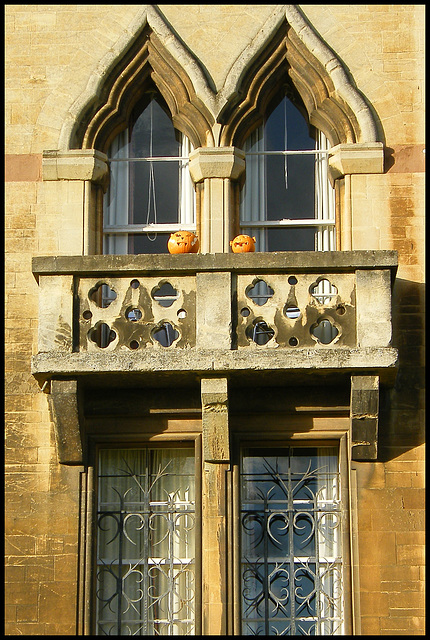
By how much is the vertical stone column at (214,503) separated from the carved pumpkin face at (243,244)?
1.37 m

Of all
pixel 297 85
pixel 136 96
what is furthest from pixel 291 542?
pixel 136 96

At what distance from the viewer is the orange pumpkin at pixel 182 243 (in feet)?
46.5

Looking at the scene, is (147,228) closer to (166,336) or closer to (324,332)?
(166,336)

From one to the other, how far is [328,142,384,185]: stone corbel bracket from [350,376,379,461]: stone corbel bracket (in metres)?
2.45

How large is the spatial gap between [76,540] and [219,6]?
19.1 ft

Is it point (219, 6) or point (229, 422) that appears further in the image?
point (219, 6)

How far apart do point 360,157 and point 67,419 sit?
3983 mm

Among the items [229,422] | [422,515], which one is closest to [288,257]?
[229,422]

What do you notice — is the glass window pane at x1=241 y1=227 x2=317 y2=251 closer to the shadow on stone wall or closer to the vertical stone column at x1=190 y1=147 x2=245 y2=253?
the vertical stone column at x1=190 y1=147 x2=245 y2=253

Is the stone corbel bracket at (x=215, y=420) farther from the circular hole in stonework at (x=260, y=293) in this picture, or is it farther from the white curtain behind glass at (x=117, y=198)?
the white curtain behind glass at (x=117, y=198)

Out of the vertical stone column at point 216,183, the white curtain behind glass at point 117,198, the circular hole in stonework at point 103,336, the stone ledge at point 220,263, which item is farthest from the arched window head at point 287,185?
the circular hole in stonework at point 103,336

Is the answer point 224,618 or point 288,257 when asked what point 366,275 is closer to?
point 288,257

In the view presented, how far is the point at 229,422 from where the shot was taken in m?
13.9

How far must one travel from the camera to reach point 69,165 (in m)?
14.9
